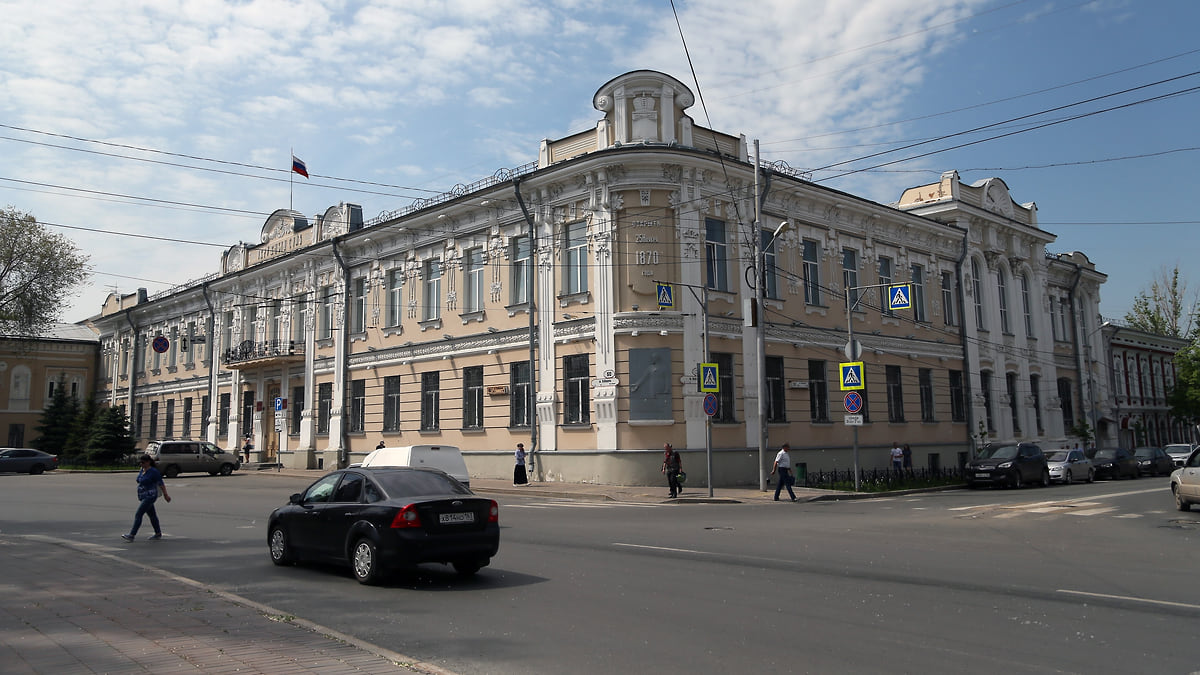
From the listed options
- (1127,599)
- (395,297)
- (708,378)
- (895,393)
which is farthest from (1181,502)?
(395,297)

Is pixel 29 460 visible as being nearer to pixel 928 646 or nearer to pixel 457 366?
pixel 457 366

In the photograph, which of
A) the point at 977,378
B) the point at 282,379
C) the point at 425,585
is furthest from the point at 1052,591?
the point at 282,379

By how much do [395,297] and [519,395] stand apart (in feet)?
31.5

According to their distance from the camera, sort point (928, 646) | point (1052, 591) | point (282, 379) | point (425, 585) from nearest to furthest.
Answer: point (928, 646) → point (1052, 591) → point (425, 585) → point (282, 379)

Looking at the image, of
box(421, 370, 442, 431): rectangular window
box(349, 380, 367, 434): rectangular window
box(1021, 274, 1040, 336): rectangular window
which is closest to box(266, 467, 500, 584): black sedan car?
box(421, 370, 442, 431): rectangular window

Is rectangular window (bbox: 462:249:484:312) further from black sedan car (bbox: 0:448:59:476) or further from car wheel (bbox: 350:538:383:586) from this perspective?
black sedan car (bbox: 0:448:59:476)

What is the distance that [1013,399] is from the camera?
4309 cm

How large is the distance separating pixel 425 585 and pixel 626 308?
62.0 ft

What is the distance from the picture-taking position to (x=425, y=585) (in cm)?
1005

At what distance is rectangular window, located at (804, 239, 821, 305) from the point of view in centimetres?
3366

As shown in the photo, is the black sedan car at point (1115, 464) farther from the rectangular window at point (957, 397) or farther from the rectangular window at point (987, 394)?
the rectangular window at point (957, 397)

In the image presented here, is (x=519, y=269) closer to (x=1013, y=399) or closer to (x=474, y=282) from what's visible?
(x=474, y=282)

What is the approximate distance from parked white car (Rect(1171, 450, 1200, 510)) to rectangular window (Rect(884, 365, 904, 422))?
16.3m

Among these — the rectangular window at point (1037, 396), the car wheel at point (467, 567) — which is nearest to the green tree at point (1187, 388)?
the rectangular window at point (1037, 396)
